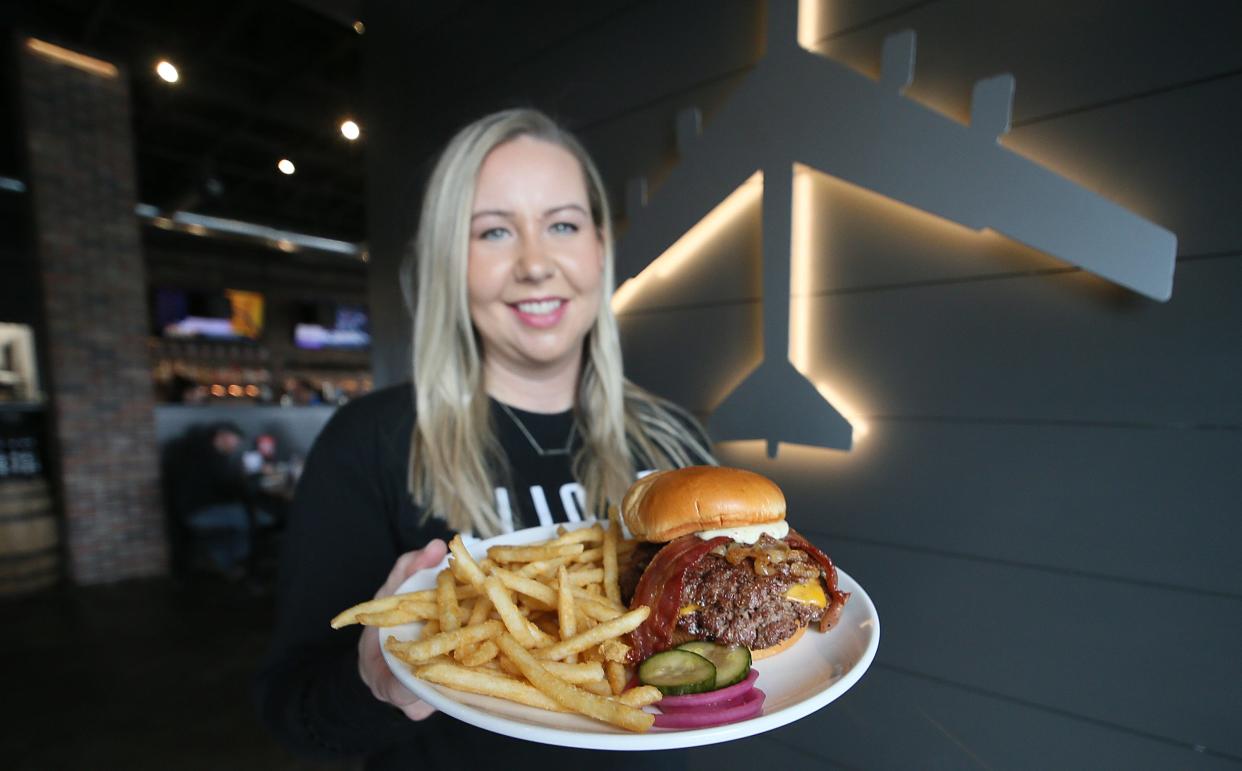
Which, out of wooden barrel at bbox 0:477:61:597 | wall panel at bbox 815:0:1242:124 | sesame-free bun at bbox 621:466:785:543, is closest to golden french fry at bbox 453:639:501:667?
sesame-free bun at bbox 621:466:785:543

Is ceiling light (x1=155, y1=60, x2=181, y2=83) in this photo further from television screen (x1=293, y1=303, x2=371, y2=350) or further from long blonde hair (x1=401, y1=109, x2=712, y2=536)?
television screen (x1=293, y1=303, x2=371, y2=350)

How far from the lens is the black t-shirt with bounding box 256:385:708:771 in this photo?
1.19 meters

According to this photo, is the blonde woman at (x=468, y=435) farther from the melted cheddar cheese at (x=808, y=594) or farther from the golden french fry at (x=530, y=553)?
the melted cheddar cheese at (x=808, y=594)

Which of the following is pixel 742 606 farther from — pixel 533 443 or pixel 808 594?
pixel 533 443

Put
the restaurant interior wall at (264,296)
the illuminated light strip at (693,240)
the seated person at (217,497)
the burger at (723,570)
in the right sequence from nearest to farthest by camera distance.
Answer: the burger at (723,570) < the illuminated light strip at (693,240) < the seated person at (217,497) < the restaurant interior wall at (264,296)

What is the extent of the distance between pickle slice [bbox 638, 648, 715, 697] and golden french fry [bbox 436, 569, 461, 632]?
0.35m

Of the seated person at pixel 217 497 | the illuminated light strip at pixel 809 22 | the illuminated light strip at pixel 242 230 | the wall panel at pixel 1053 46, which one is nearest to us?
the wall panel at pixel 1053 46

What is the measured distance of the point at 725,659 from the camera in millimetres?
953

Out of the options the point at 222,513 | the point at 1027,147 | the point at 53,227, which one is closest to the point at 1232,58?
the point at 1027,147

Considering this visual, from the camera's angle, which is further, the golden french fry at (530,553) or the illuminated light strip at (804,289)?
the illuminated light strip at (804,289)

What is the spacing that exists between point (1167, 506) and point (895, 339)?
34.2 inches

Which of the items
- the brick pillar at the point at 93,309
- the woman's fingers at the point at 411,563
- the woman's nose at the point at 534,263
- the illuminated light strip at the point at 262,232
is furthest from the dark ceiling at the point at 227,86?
the woman's fingers at the point at 411,563

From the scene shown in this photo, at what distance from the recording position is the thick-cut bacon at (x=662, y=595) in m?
1.04

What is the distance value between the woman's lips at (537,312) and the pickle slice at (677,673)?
94 centimetres
